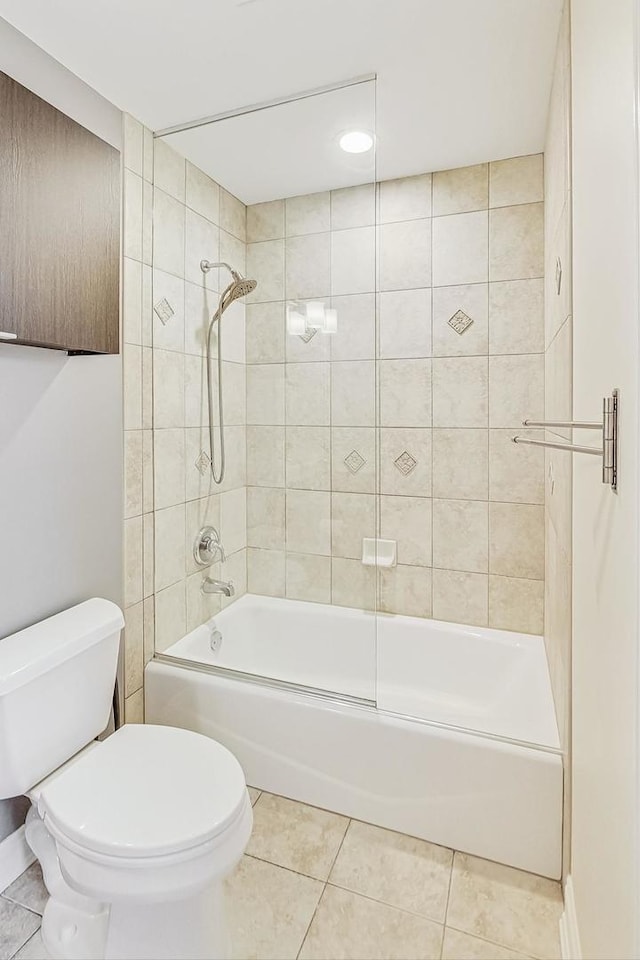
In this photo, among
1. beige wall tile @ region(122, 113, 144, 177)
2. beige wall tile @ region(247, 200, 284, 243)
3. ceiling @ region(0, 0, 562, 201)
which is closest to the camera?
ceiling @ region(0, 0, 562, 201)

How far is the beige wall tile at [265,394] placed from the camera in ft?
7.13

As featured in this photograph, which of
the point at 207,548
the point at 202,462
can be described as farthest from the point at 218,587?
the point at 202,462

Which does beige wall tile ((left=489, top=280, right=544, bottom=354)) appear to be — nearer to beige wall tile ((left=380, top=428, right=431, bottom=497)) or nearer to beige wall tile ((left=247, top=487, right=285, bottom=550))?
beige wall tile ((left=380, top=428, right=431, bottom=497))

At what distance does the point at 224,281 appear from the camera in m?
2.18

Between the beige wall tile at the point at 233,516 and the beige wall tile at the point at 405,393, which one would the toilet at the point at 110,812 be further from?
the beige wall tile at the point at 405,393

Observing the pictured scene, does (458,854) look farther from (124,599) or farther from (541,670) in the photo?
(124,599)

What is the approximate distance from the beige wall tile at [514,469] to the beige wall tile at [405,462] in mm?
278

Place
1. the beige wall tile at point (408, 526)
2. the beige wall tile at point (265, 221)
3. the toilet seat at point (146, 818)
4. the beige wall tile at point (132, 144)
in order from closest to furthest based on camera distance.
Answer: the toilet seat at point (146, 818) → the beige wall tile at point (132, 144) → the beige wall tile at point (265, 221) → the beige wall tile at point (408, 526)

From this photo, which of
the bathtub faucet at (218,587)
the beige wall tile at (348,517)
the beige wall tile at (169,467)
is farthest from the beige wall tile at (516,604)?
the beige wall tile at (169,467)

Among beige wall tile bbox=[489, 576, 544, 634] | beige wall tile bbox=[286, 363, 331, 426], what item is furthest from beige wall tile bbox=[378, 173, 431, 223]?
beige wall tile bbox=[489, 576, 544, 634]

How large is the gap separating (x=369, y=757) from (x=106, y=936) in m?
0.84

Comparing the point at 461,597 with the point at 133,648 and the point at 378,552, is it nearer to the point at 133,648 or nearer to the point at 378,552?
the point at 378,552

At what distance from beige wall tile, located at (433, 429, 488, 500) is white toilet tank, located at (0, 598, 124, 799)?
56.9 inches

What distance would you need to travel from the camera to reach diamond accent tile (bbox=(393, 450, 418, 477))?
2453 mm
